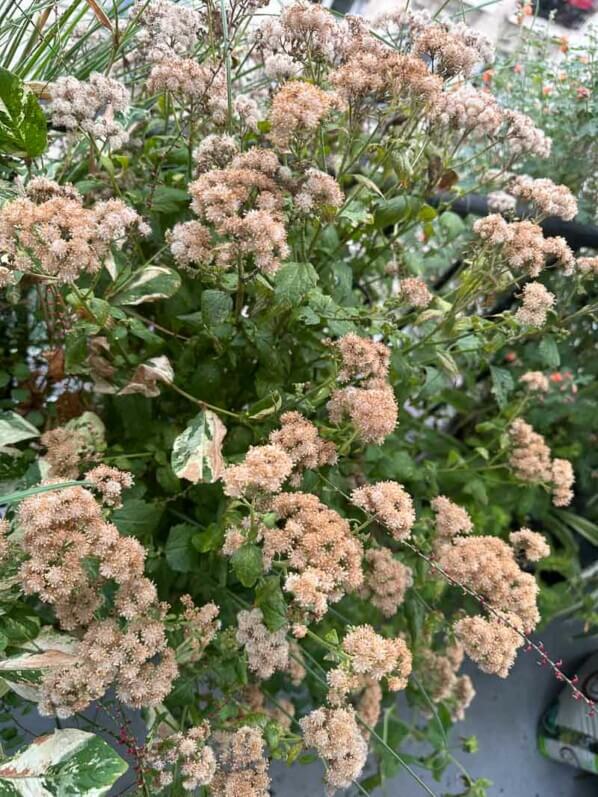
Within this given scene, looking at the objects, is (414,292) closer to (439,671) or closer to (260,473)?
(260,473)

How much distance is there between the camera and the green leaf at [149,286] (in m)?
0.69

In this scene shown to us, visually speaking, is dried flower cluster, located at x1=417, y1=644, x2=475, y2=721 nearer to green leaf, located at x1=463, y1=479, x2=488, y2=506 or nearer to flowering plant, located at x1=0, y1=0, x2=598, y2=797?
flowering plant, located at x1=0, y1=0, x2=598, y2=797

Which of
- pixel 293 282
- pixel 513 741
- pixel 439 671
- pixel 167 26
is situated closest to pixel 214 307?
pixel 293 282

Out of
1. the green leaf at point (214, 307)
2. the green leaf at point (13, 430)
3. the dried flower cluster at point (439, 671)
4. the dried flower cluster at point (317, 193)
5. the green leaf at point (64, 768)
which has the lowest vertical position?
the dried flower cluster at point (439, 671)

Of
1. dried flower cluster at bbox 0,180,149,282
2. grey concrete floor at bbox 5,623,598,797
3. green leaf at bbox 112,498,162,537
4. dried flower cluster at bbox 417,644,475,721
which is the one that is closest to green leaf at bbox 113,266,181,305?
dried flower cluster at bbox 0,180,149,282

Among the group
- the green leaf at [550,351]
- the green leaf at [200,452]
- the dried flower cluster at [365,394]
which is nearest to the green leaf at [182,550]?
the green leaf at [200,452]

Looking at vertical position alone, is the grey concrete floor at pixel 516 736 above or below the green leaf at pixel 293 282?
below

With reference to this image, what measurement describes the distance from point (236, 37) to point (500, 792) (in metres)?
1.30

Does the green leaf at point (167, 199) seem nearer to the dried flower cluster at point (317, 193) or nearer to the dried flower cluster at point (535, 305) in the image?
the dried flower cluster at point (317, 193)

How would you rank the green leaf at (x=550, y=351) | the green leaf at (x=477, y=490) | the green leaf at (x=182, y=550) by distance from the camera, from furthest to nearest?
the green leaf at (x=477, y=490), the green leaf at (x=550, y=351), the green leaf at (x=182, y=550)

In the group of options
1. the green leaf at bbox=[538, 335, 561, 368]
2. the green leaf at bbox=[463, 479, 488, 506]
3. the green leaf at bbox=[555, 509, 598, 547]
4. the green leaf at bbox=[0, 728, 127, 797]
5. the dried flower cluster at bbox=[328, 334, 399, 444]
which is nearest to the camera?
the green leaf at bbox=[0, 728, 127, 797]

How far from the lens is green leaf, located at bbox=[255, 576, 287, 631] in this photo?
57 centimetres

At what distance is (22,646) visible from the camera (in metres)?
0.62

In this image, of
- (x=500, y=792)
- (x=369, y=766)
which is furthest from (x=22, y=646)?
(x=500, y=792)
